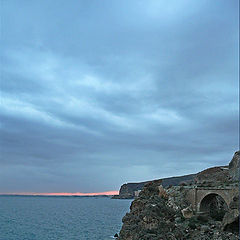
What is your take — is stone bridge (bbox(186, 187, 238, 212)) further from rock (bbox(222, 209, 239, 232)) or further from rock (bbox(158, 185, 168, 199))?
rock (bbox(222, 209, 239, 232))

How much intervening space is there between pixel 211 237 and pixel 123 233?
11530mm

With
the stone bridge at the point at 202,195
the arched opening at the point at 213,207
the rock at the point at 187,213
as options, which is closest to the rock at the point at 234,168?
the arched opening at the point at 213,207

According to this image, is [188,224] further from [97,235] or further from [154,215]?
[97,235]

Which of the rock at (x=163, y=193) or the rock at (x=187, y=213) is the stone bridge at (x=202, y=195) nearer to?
the rock at (x=187, y=213)

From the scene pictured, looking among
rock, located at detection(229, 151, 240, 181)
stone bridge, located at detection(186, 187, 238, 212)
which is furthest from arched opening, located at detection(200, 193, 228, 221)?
rock, located at detection(229, 151, 240, 181)

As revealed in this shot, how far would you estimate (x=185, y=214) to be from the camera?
40344 millimetres

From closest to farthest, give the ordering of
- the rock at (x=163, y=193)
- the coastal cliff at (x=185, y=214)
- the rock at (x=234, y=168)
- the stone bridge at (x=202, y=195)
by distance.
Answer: the coastal cliff at (x=185, y=214) < the stone bridge at (x=202, y=195) < the rock at (x=163, y=193) < the rock at (x=234, y=168)

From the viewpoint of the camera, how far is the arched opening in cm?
4134

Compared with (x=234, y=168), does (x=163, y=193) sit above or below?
below

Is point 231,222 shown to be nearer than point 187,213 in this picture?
Yes

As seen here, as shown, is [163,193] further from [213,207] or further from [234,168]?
[234,168]

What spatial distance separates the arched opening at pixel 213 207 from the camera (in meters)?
41.3

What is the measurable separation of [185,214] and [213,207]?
8.21 metres

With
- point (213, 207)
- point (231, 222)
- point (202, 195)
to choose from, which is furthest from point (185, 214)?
point (231, 222)
